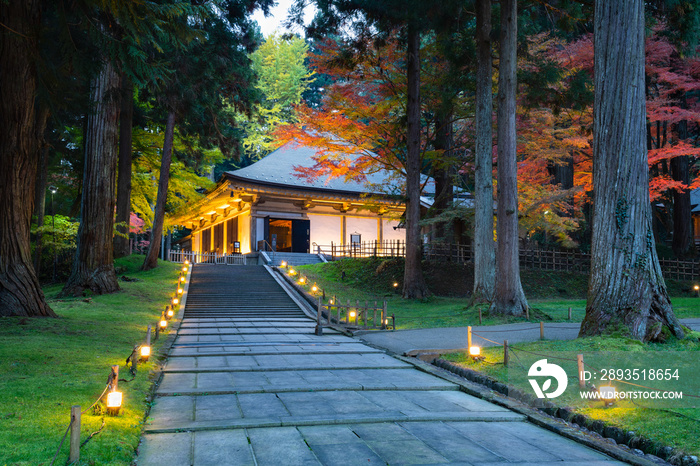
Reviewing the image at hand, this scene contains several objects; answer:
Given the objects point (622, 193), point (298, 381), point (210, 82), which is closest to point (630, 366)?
point (622, 193)

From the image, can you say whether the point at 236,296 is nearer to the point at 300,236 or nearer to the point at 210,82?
the point at 210,82

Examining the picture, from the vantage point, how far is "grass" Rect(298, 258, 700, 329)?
17.2 meters

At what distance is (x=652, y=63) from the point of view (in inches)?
875

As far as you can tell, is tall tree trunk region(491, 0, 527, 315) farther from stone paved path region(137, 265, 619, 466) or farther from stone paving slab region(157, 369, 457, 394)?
stone paving slab region(157, 369, 457, 394)

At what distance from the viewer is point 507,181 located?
14.0m

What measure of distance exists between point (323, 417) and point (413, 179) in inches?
581

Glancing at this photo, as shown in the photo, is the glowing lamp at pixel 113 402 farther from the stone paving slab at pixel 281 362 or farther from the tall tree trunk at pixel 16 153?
the tall tree trunk at pixel 16 153

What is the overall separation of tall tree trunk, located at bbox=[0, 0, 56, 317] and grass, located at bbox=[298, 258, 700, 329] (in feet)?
33.2

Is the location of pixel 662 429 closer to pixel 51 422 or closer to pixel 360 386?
pixel 360 386

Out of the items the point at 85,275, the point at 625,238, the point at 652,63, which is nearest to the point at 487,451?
the point at 625,238

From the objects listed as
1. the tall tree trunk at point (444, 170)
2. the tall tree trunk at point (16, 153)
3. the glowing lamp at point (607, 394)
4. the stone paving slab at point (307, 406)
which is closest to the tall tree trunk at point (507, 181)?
the tall tree trunk at point (444, 170)

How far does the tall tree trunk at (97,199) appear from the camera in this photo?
639 inches

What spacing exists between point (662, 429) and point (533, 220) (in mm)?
17032

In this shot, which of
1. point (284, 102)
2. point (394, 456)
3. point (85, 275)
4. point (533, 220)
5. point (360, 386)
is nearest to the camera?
point (394, 456)
